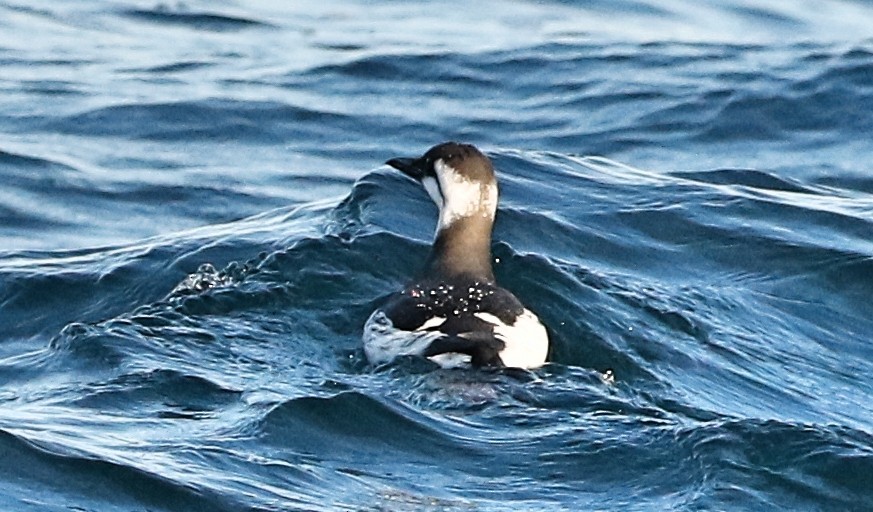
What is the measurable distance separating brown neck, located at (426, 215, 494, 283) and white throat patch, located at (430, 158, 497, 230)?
0.03m

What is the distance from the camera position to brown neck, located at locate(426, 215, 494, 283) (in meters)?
8.15

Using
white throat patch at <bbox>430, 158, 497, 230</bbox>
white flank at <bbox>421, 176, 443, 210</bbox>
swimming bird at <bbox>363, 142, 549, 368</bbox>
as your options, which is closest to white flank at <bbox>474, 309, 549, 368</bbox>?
swimming bird at <bbox>363, 142, 549, 368</bbox>

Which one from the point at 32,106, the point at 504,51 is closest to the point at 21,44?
the point at 32,106

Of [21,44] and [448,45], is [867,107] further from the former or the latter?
[21,44]

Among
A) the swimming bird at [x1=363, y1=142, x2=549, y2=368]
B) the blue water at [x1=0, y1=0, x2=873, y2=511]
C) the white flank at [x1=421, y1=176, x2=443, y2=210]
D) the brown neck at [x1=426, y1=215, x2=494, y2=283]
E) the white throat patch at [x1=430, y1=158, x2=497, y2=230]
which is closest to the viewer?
the blue water at [x1=0, y1=0, x2=873, y2=511]

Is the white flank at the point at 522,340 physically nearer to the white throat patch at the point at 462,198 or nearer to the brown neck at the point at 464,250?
the brown neck at the point at 464,250

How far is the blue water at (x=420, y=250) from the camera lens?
625cm

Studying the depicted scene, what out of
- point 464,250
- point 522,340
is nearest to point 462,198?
point 464,250

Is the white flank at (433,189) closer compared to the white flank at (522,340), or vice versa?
the white flank at (522,340)

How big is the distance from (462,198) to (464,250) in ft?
0.81

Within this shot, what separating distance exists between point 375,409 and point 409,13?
991cm

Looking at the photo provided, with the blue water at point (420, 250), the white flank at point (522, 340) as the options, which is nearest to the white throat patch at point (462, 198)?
the blue water at point (420, 250)

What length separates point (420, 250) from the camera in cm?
924

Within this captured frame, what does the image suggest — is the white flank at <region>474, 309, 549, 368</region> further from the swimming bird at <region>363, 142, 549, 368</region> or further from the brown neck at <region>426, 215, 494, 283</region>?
the brown neck at <region>426, 215, 494, 283</region>
